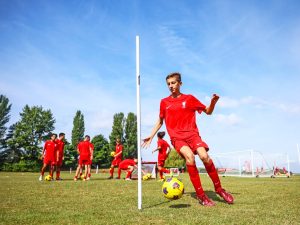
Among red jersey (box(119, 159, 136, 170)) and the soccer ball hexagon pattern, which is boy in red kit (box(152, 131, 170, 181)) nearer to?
red jersey (box(119, 159, 136, 170))

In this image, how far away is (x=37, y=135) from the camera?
72688mm

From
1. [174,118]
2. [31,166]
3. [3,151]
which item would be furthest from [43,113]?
[174,118]

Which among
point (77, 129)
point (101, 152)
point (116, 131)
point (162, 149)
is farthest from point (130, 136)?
point (162, 149)

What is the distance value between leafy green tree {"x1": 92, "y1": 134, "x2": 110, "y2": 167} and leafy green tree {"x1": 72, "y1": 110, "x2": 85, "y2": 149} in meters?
8.06

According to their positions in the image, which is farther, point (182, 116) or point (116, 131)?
point (116, 131)

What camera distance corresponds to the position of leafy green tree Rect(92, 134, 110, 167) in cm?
8626

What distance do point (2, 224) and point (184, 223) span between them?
237cm

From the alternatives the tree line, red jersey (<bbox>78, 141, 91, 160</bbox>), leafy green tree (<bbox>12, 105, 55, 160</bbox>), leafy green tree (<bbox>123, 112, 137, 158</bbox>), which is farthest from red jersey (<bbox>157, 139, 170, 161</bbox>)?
leafy green tree (<bbox>123, 112, 137, 158</bbox>)

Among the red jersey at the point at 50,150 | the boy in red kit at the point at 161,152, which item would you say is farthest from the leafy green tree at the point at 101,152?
the boy in red kit at the point at 161,152

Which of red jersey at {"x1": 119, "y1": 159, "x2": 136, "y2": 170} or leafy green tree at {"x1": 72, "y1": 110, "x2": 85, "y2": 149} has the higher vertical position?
leafy green tree at {"x1": 72, "y1": 110, "x2": 85, "y2": 149}

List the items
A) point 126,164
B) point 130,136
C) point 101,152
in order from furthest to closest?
point 101,152 < point 130,136 < point 126,164

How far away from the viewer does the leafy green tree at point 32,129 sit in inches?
2704

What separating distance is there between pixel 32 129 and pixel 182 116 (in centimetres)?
7384

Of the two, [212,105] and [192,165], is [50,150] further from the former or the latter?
[212,105]
